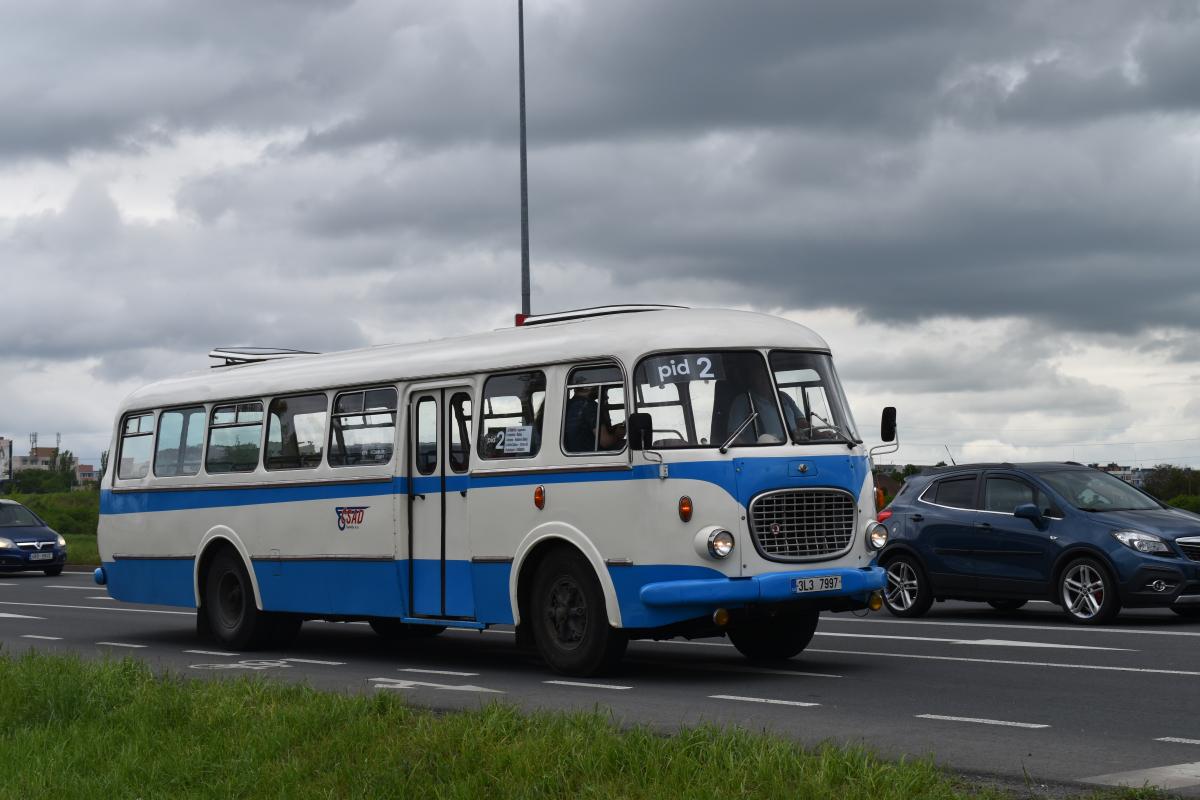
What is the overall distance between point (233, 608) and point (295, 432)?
6.80ft

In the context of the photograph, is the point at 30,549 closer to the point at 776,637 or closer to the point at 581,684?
the point at 776,637

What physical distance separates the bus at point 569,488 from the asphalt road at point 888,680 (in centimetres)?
53

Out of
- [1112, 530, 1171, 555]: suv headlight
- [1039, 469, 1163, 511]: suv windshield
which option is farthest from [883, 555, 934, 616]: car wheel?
[1112, 530, 1171, 555]: suv headlight

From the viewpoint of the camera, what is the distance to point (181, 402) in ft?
59.5

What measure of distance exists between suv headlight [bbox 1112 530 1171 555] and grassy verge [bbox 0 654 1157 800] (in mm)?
9751

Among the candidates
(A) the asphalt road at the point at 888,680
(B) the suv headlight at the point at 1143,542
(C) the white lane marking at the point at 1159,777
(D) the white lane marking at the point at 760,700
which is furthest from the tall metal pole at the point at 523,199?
(C) the white lane marking at the point at 1159,777

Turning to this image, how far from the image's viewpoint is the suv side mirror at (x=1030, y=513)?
1836 cm

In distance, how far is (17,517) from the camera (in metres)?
36.8

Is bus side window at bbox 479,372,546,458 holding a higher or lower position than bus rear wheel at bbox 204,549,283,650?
higher

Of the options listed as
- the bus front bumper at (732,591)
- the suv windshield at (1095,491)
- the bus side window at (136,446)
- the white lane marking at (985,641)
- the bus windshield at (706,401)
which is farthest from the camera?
the bus side window at (136,446)

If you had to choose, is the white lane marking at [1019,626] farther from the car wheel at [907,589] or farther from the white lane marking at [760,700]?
the white lane marking at [760,700]

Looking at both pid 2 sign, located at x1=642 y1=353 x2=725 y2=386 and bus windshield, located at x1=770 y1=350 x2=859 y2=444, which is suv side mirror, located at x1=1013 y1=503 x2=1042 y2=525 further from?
pid 2 sign, located at x1=642 y1=353 x2=725 y2=386

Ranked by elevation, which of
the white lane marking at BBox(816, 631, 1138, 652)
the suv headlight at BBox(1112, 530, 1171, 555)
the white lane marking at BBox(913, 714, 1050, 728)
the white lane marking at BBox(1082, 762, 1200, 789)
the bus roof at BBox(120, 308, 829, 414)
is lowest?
the white lane marking at BBox(1082, 762, 1200, 789)

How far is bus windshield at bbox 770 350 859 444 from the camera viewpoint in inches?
515
